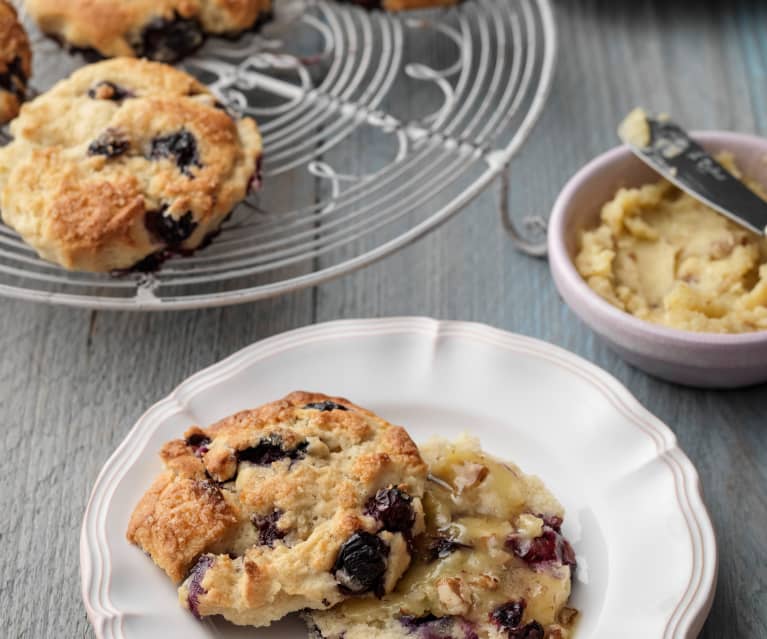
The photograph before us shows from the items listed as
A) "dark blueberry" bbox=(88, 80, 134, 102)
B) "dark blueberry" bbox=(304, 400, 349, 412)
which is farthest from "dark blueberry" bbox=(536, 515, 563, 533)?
"dark blueberry" bbox=(88, 80, 134, 102)

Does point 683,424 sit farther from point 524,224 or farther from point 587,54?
point 587,54

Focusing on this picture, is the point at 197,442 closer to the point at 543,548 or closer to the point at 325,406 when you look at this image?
the point at 325,406

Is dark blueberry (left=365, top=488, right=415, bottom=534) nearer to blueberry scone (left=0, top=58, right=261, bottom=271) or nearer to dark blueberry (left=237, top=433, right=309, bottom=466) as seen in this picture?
dark blueberry (left=237, top=433, right=309, bottom=466)

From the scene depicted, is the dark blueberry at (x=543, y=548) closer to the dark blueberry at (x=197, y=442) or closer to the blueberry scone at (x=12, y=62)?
the dark blueberry at (x=197, y=442)

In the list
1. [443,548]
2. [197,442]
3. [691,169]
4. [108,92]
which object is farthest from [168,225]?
[691,169]

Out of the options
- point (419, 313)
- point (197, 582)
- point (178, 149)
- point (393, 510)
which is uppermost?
point (178, 149)

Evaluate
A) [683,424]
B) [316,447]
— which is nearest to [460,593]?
[316,447]
